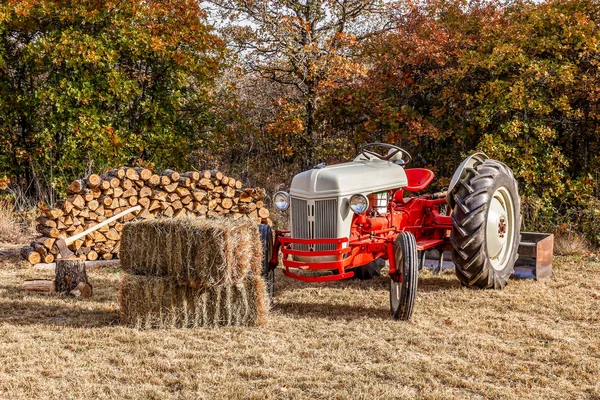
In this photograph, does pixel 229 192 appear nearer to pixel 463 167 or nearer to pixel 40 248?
pixel 40 248

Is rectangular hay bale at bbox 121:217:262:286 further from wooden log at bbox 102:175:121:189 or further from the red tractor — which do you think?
wooden log at bbox 102:175:121:189

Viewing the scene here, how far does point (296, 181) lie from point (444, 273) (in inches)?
109

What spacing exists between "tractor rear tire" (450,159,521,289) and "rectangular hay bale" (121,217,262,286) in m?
2.04

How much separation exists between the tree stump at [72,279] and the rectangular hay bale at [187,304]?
135 cm

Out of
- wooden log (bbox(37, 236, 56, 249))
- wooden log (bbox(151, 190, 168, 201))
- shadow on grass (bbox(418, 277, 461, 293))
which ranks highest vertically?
wooden log (bbox(151, 190, 168, 201))

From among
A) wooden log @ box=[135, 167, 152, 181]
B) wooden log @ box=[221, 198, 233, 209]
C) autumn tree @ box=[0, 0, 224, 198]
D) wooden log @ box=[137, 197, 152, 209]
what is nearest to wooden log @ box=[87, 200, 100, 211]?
wooden log @ box=[137, 197, 152, 209]

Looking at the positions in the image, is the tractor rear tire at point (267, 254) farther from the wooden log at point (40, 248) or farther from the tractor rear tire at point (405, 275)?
the wooden log at point (40, 248)

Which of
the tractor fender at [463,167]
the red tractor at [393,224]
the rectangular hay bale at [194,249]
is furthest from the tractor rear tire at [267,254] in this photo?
the tractor fender at [463,167]

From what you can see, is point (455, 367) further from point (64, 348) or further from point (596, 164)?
point (596, 164)

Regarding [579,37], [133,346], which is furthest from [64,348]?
[579,37]

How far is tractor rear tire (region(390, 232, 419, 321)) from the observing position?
523 centimetres

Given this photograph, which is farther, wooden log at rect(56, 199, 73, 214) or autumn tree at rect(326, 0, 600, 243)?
autumn tree at rect(326, 0, 600, 243)

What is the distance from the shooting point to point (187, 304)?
517 centimetres

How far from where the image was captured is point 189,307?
5.16 m
